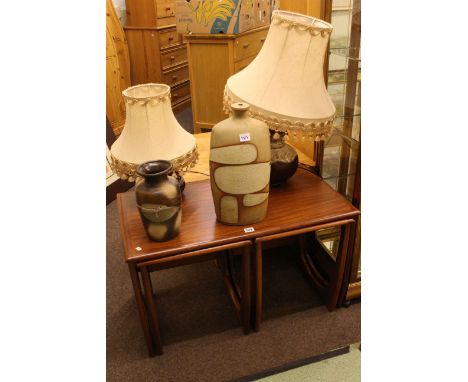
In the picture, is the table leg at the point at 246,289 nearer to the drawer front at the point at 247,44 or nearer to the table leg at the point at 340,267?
the table leg at the point at 340,267

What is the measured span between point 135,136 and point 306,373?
1.10 m

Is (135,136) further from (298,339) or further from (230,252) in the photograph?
(298,339)

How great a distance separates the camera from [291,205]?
1.52 metres

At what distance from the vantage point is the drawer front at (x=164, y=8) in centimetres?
383

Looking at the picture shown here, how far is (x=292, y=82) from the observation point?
1.38 meters

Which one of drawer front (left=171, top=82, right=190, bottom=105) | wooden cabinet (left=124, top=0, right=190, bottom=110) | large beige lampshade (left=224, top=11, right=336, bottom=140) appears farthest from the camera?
drawer front (left=171, top=82, right=190, bottom=105)

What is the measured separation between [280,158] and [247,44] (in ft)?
7.18

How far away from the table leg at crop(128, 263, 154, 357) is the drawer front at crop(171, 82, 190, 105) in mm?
3376

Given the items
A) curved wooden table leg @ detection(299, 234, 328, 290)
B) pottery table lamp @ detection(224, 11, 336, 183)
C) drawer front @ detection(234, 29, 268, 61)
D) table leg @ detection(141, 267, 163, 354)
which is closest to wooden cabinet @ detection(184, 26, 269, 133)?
drawer front @ detection(234, 29, 268, 61)

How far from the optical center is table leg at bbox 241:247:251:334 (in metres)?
1.43

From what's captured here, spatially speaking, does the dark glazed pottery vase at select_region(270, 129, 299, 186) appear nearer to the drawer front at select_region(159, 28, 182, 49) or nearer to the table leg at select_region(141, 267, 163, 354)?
the table leg at select_region(141, 267, 163, 354)

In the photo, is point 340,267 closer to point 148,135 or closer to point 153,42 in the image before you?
point 148,135

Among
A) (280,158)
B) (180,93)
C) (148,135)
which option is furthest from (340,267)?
(180,93)

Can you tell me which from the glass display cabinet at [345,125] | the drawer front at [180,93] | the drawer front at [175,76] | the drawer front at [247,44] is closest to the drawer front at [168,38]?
the drawer front at [175,76]
